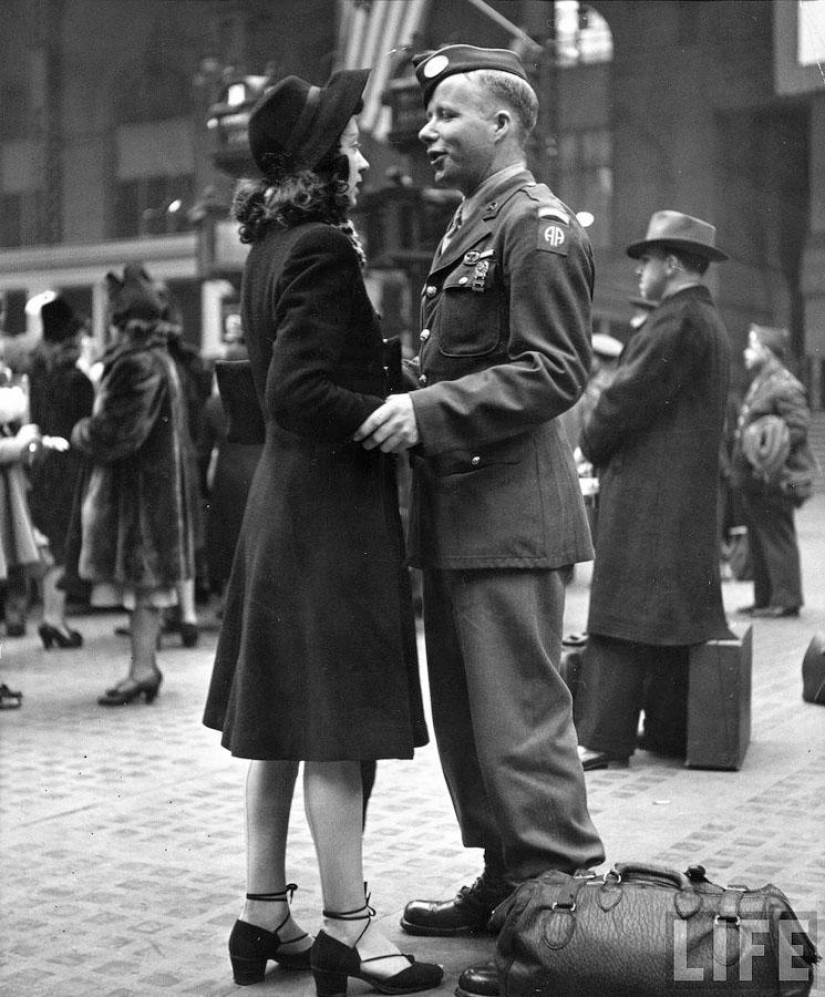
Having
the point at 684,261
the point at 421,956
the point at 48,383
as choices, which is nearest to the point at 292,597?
the point at 421,956

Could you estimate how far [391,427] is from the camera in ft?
10.5

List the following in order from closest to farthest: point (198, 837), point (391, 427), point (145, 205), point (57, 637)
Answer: point (391, 427)
point (198, 837)
point (57, 637)
point (145, 205)

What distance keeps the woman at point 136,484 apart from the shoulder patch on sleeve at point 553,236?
434 centimetres

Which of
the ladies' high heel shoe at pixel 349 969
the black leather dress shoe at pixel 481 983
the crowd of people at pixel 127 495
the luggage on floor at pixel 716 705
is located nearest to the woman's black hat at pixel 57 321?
the crowd of people at pixel 127 495

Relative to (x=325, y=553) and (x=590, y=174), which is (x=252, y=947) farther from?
(x=590, y=174)

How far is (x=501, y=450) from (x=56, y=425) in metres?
6.96

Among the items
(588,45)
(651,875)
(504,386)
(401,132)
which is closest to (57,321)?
(401,132)

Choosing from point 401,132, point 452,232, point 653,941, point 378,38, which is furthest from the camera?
point 378,38

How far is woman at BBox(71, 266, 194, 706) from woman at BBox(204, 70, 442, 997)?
4058mm

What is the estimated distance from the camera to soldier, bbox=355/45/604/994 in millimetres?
3266

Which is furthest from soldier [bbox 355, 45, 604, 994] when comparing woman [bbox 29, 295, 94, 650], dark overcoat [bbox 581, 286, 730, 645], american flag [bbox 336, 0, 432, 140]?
american flag [bbox 336, 0, 432, 140]

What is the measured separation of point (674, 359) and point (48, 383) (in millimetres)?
5429

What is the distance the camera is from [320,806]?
3.27m

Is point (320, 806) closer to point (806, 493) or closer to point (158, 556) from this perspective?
point (158, 556)
